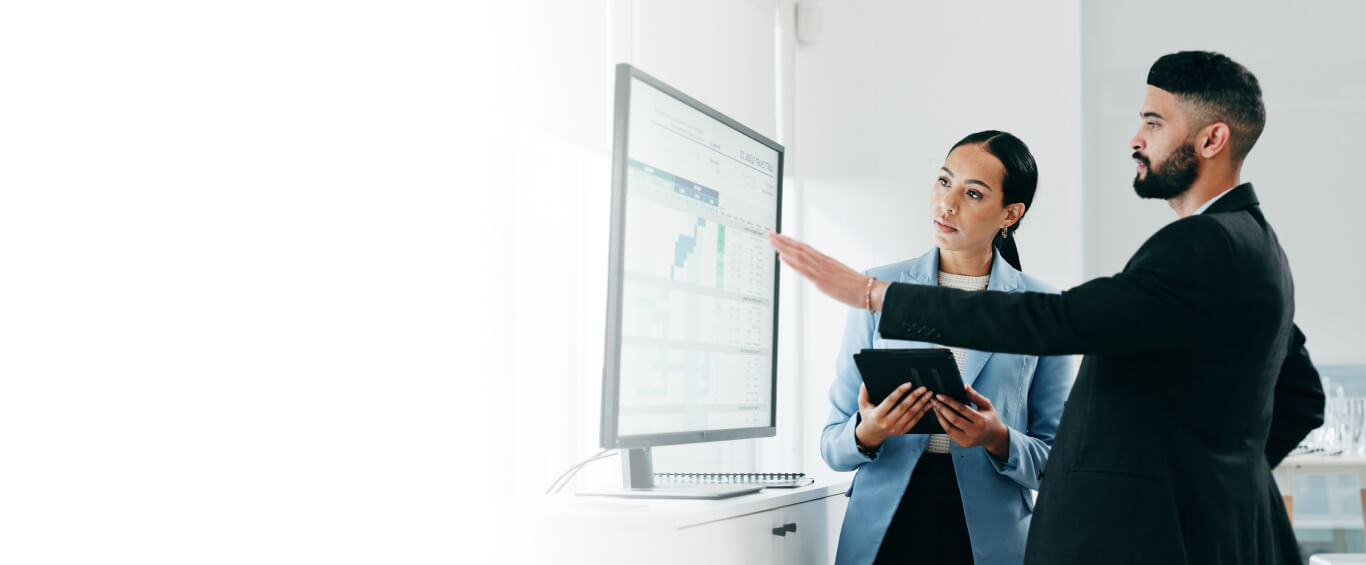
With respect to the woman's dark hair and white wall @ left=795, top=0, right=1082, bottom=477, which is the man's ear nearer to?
the woman's dark hair

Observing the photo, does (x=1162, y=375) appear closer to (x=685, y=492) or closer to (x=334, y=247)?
(x=685, y=492)

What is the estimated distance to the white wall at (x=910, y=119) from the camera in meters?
3.43

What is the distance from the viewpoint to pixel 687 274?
189 cm

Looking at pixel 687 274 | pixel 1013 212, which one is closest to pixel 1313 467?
pixel 1013 212

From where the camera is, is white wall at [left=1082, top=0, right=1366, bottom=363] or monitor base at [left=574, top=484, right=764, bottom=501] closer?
monitor base at [left=574, top=484, right=764, bottom=501]

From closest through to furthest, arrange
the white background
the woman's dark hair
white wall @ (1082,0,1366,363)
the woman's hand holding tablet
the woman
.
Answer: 1. the white background
2. the woman's hand holding tablet
3. the woman
4. the woman's dark hair
5. white wall @ (1082,0,1366,363)

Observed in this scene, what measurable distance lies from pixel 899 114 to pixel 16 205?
110 inches

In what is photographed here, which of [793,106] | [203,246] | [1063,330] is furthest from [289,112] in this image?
[793,106]

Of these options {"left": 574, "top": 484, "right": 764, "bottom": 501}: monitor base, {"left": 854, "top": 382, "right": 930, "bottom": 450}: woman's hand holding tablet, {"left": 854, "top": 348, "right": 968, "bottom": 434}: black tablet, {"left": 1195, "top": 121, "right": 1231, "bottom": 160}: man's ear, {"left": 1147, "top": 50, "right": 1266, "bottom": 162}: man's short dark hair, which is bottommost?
{"left": 574, "top": 484, "right": 764, "bottom": 501}: monitor base

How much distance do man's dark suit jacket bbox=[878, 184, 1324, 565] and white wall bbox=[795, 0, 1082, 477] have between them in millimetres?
1843

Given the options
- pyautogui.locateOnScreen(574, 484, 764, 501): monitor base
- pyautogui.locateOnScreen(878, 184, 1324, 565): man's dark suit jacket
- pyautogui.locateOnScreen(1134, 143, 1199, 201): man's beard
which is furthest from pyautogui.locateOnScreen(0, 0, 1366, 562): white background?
pyautogui.locateOnScreen(1134, 143, 1199, 201): man's beard

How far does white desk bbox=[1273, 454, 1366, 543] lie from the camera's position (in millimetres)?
3385

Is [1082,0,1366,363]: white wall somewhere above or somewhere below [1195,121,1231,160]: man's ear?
above

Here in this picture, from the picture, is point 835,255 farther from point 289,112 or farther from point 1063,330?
point 289,112
